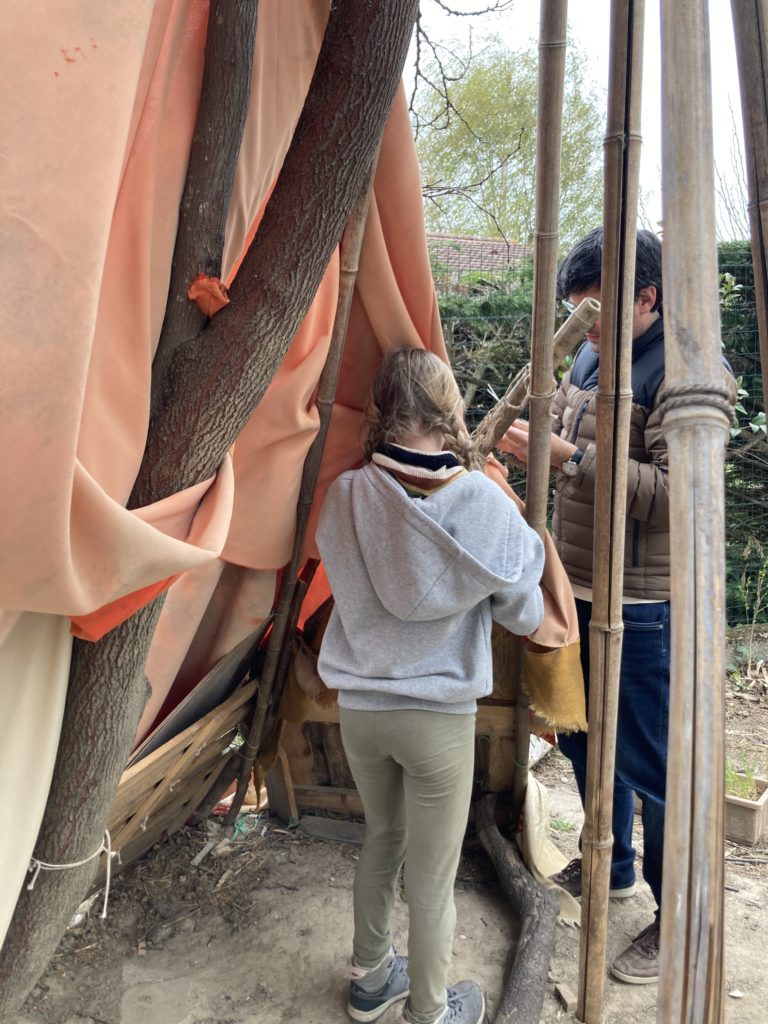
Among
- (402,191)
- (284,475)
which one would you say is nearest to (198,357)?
(284,475)

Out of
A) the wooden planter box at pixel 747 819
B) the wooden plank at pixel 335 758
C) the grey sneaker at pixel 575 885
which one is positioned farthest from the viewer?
the wooden planter box at pixel 747 819

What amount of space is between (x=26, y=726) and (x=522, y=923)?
1572 millimetres

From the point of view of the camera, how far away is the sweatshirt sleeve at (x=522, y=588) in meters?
1.74

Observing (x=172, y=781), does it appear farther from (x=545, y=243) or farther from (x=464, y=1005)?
(x=545, y=243)

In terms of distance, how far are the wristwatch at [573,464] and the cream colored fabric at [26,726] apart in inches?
53.4

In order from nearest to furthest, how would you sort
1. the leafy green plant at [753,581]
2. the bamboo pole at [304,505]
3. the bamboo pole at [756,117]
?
the bamboo pole at [756,117], the bamboo pole at [304,505], the leafy green plant at [753,581]

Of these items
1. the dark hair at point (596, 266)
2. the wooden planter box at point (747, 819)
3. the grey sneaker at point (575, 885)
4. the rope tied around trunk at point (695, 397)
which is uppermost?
the dark hair at point (596, 266)

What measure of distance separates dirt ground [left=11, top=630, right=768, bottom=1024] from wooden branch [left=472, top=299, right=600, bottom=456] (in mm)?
1347

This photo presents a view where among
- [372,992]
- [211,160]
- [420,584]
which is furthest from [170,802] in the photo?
[211,160]

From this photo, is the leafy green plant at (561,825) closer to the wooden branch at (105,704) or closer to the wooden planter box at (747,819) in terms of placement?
the wooden planter box at (747,819)

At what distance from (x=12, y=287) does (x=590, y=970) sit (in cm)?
193

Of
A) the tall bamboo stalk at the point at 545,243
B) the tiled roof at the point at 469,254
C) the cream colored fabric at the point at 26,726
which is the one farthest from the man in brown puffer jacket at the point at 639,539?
the cream colored fabric at the point at 26,726

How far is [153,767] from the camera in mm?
1873

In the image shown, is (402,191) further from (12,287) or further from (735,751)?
(735,751)
